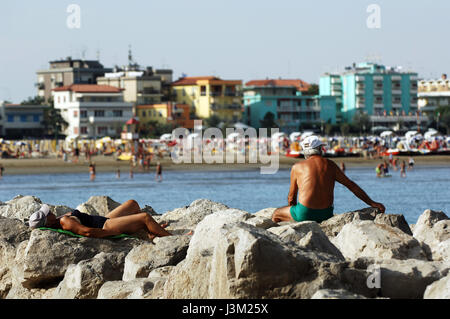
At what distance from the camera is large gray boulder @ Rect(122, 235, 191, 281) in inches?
368

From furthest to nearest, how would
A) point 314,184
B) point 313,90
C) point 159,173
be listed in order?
point 313,90 < point 159,173 < point 314,184

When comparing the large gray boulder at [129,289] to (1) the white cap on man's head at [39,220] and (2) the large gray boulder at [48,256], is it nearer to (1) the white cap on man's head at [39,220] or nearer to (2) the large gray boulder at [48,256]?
(2) the large gray boulder at [48,256]

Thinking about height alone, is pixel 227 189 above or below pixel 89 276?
below

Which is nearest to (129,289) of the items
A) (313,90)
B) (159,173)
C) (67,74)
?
(159,173)

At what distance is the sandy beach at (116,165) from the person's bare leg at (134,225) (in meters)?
48.0

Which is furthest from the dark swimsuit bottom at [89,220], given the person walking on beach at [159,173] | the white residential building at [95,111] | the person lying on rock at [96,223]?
the white residential building at [95,111]

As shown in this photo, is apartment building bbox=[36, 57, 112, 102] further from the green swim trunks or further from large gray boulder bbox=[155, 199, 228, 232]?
the green swim trunks

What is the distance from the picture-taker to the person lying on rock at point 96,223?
10344 millimetres

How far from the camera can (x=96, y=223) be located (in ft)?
34.6

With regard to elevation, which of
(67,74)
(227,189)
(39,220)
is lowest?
(227,189)

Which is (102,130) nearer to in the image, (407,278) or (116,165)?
(116,165)

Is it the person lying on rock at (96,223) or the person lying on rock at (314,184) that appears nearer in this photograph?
the person lying on rock at (96,223)

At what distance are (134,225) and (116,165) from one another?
52995mm

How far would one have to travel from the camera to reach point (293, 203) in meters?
11.1
